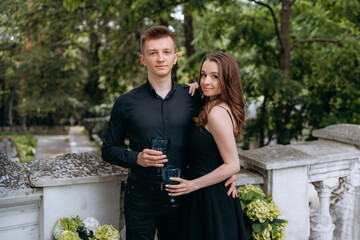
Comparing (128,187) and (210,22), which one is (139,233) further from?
(210,22)

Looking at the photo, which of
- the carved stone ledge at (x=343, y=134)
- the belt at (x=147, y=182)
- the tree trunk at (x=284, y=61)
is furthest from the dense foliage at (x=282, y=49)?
the belt at (x=147, y=182)

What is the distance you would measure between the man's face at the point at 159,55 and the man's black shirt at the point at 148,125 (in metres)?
0.14

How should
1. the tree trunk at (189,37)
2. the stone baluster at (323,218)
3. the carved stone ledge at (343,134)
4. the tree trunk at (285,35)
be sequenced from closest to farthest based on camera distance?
the stone baluster at (323,218)
the carved stone ledge at (343,134)
the tree trunk at (285,35)
the tree trunk at (189,37)

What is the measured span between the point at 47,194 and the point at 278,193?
1.69 m

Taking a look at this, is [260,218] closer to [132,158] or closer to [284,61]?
[132,158]

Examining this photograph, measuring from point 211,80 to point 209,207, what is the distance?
2.65 feet

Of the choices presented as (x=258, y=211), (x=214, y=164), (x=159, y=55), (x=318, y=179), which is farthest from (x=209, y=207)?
(x=318, y=179)

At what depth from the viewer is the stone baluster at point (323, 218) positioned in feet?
8.92

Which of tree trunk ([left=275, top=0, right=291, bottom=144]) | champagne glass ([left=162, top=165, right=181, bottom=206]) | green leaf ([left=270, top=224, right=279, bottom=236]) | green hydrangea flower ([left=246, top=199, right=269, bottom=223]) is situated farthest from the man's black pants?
tree trunk ([left=275, top=0, right=291, bottom=144])

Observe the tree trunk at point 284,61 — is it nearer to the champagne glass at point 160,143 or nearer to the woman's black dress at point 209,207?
the woman's black dress at point 209,207

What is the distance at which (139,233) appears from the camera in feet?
6.73

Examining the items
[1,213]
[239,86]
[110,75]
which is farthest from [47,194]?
[110,75]

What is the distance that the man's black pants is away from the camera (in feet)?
6.63

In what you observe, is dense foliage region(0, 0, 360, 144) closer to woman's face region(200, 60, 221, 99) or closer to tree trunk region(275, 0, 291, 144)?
tree trunk region(275, 0, 291, 144)
